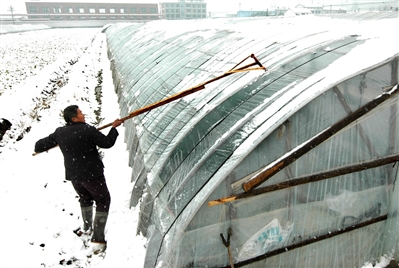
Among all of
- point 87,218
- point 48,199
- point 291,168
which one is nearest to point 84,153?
point 87,218

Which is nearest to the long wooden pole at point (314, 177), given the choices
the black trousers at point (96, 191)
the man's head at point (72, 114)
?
the black trousers at point (96, 191)

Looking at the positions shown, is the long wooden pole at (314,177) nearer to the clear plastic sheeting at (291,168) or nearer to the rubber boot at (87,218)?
the clear plastic sheeting at (291,168)

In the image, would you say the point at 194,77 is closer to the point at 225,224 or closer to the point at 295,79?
the point at 295,79

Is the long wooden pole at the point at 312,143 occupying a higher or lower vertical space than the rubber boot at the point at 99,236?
higher

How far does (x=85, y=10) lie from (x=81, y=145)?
107851mm

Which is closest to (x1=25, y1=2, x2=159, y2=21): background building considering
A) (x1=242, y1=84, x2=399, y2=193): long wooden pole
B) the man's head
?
the man's head

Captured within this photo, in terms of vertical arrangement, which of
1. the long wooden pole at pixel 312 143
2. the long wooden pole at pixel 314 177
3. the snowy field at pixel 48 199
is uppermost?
the long wooden pole at pixel 312 143

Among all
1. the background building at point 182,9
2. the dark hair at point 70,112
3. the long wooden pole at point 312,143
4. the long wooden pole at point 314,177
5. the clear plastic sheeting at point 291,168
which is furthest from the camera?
the background building at point 182,9

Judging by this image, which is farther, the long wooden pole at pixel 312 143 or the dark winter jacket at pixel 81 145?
the dark winter jacket at pixel 81 145

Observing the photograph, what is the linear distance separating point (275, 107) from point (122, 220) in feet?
12.6

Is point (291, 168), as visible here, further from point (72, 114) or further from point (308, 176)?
point (72, 114)

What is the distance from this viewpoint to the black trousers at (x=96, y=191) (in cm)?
488

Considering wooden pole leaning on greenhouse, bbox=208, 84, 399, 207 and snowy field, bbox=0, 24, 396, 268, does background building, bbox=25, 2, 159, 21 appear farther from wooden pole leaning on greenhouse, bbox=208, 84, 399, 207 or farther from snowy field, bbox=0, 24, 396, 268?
wooden pole leaning on greenhouse, bbox=208, 84, 399, 207

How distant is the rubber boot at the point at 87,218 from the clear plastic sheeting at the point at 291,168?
3.60 feet
